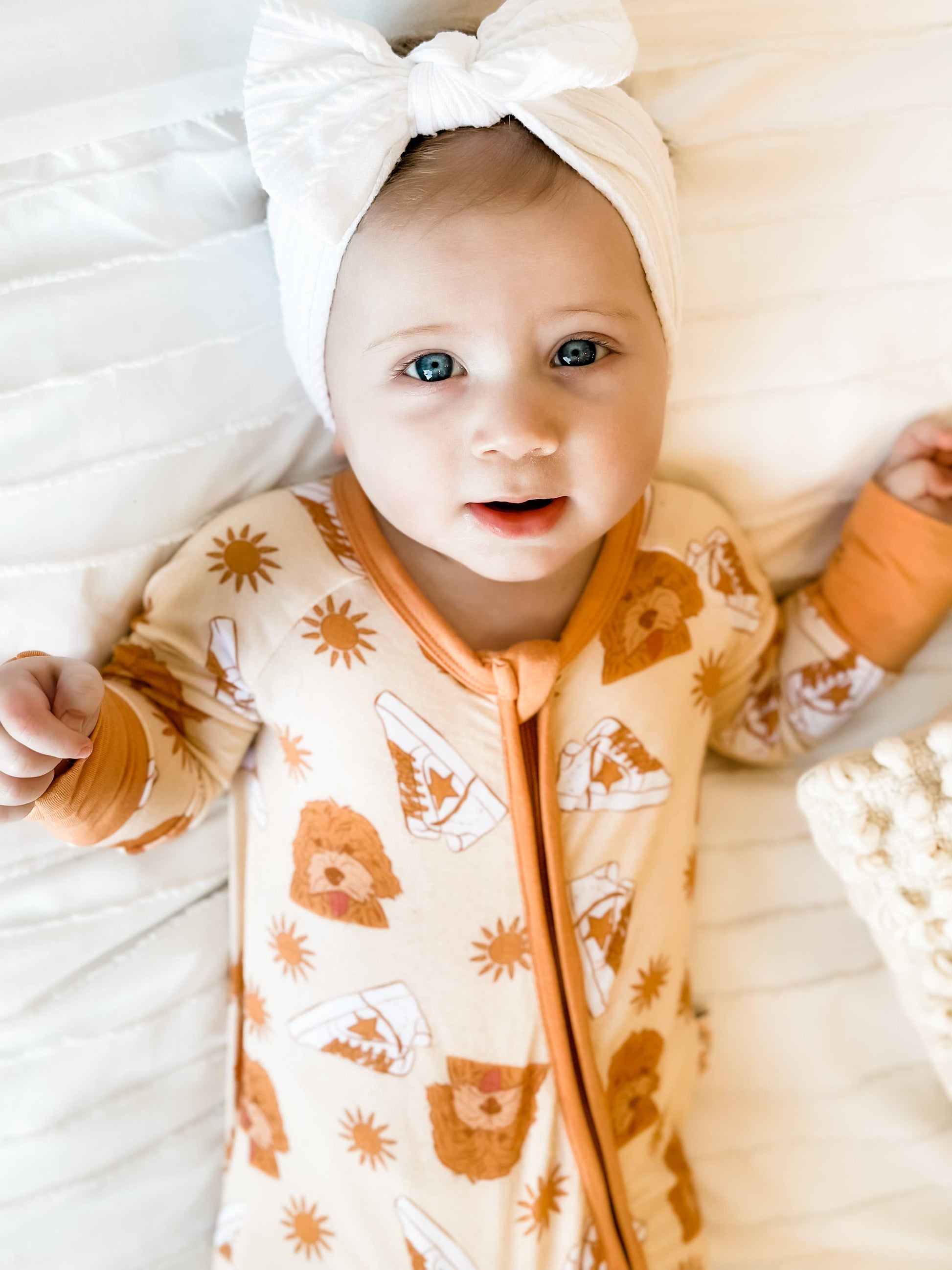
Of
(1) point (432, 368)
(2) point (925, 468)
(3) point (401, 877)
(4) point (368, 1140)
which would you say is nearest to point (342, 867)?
(3) point (401, 877)

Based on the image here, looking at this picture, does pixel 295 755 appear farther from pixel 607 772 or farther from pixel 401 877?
pixel 607 772

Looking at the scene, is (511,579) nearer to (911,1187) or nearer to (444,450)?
(444,450)

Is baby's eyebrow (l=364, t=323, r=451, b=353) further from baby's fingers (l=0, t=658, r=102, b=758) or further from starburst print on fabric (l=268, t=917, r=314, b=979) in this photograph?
starburst print on fabric (l=268, t=917, r=314, b=979)

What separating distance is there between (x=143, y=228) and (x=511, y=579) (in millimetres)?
471

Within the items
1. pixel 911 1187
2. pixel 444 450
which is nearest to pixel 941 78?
pixel 444 450

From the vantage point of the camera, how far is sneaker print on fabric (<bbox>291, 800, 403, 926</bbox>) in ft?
3.24

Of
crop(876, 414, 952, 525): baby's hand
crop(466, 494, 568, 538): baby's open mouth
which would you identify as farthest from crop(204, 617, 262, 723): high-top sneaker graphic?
crop(876, 414, 952, 525): baby's hand

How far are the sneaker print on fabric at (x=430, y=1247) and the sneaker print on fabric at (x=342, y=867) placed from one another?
29 cm

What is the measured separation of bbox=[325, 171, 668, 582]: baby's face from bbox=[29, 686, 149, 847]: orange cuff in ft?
0.98

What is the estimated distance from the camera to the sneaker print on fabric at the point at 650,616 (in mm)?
1040

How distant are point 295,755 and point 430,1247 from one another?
19.4 inches

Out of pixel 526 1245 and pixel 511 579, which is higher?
pixel 511 579

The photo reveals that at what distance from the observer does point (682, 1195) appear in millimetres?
1101

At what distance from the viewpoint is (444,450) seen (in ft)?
2.84
